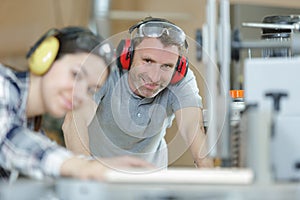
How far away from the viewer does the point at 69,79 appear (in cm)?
137

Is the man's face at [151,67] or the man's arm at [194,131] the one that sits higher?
the man's face at [151,67]

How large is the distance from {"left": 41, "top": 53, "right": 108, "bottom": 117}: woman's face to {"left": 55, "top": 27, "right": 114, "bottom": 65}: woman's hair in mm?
12

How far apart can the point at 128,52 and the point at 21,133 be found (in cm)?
85

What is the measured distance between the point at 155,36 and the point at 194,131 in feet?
1.10

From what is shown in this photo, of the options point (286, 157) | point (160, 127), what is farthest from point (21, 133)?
point (160, 127)

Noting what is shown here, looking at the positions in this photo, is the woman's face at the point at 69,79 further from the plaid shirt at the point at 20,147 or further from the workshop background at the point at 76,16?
the workshop background at the point at 76,16

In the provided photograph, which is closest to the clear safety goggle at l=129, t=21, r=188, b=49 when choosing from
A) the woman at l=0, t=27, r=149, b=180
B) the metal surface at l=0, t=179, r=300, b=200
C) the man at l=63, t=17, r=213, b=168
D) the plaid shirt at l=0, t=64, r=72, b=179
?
the man at l=63, t=17, r=213, b=168

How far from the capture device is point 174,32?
2057mm

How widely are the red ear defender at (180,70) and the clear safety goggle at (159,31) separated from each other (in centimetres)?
5

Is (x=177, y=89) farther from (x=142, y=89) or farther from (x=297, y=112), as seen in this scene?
(x=297, y=112)

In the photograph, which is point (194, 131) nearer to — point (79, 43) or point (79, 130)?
point (79, 130)

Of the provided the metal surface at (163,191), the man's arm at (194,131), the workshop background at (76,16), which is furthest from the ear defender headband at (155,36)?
the workshop background at (76,16)

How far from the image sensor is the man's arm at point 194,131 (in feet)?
6.55

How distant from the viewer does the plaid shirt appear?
132 centimetres
